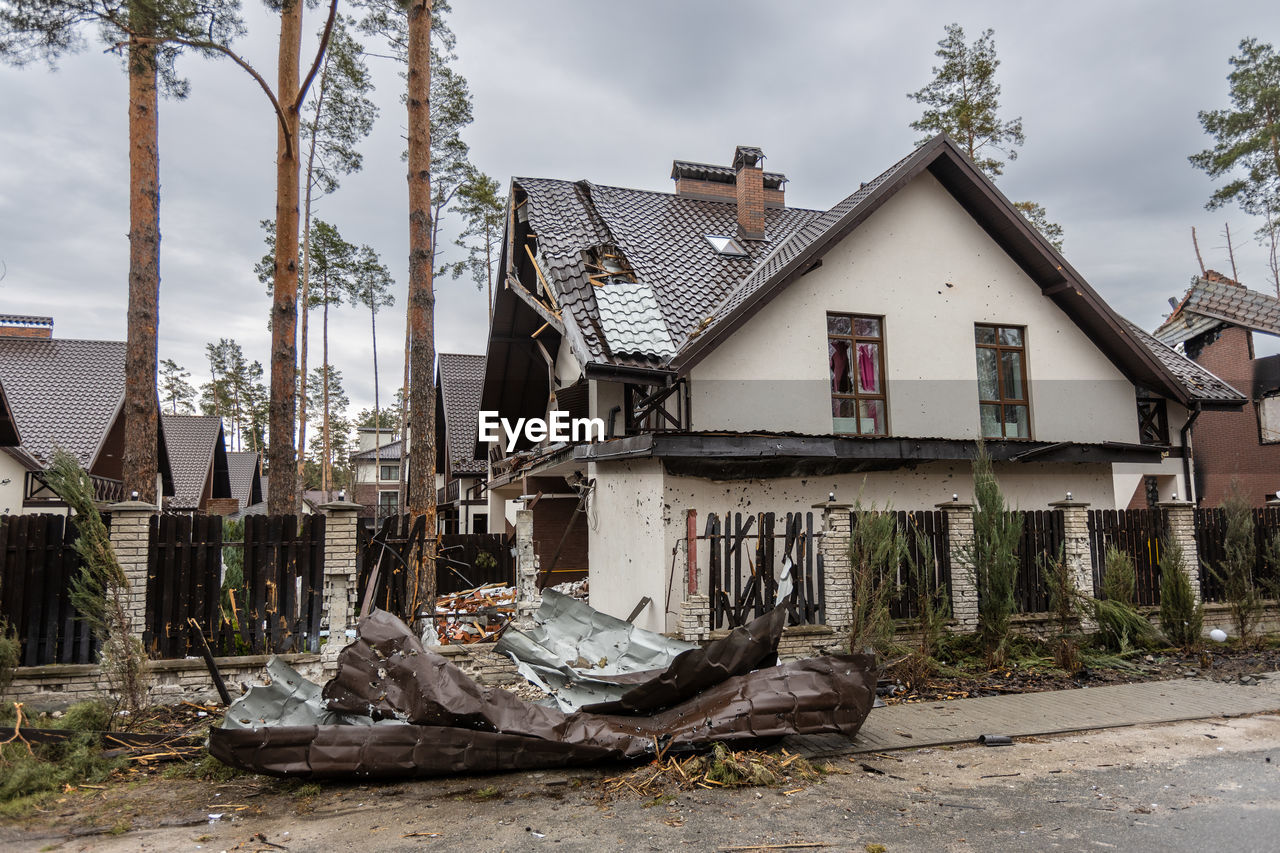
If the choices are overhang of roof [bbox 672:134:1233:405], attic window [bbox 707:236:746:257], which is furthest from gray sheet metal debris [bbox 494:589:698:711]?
attic window [bbox 707:236:746:257]

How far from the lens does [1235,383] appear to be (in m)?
20.7

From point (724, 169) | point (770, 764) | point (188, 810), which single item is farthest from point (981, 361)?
point (188, 810)

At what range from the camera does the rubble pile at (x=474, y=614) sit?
10.8 meters

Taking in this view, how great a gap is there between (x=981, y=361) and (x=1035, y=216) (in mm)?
13199

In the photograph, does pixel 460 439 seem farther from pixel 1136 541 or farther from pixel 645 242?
pixel 1136 541

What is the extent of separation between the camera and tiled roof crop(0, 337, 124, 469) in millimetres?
19797

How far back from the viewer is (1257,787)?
513cm

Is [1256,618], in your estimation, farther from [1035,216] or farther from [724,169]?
[1035,216]

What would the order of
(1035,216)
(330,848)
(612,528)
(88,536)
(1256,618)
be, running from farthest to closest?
1. (1035,216)
2. (612,528)
3. (1256,618)
4. (88,536)
5. (330,848)

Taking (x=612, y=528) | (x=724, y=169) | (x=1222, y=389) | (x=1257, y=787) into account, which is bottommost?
(x=1257, y=787)

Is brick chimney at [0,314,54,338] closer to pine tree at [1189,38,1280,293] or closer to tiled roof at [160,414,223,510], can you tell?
tiled roof at [160,414,223,510]

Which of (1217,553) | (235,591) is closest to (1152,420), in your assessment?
(1217,553)

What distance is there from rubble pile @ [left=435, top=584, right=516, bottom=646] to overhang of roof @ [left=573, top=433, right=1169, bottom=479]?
2829mm

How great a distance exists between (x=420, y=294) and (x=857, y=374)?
6.53 meters
